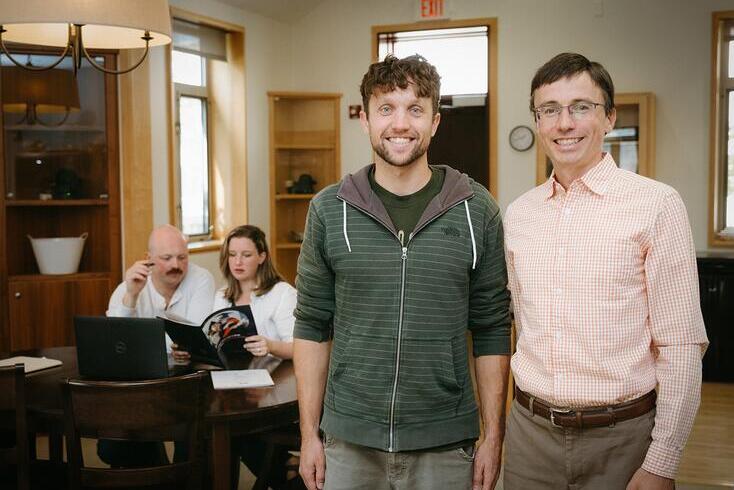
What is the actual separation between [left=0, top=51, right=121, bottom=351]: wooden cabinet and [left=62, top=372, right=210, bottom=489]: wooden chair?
8.82 ft

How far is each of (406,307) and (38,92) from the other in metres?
3.79

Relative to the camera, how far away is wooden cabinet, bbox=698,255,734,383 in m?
5.87

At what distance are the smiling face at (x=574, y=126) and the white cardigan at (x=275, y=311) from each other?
181 centimetres

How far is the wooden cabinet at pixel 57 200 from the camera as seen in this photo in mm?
4789

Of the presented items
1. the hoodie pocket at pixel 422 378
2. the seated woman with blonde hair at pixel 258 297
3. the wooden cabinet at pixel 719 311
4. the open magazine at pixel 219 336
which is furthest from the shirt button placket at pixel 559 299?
the wooden cabinet at pixel 719 311

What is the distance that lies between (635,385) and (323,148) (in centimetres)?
578

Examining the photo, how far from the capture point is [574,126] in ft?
5.87

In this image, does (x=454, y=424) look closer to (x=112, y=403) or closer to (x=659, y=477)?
(x=659, y=477)

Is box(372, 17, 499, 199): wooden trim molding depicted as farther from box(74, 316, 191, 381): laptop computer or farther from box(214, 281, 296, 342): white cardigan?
box(74, 316, 191, 381): laptop computer

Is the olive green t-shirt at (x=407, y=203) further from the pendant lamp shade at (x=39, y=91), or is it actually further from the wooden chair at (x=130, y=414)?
the pendant lamp shade at (x=39, y=91)

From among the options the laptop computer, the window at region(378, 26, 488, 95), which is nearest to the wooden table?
the laptop computer

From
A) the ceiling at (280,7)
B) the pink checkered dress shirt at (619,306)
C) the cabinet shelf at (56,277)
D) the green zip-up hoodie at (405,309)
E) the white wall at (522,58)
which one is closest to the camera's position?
the pink checkered dress shirt at (619,306)

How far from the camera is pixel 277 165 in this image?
7.19 metres

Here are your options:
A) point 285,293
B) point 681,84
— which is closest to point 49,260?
point 285,293
